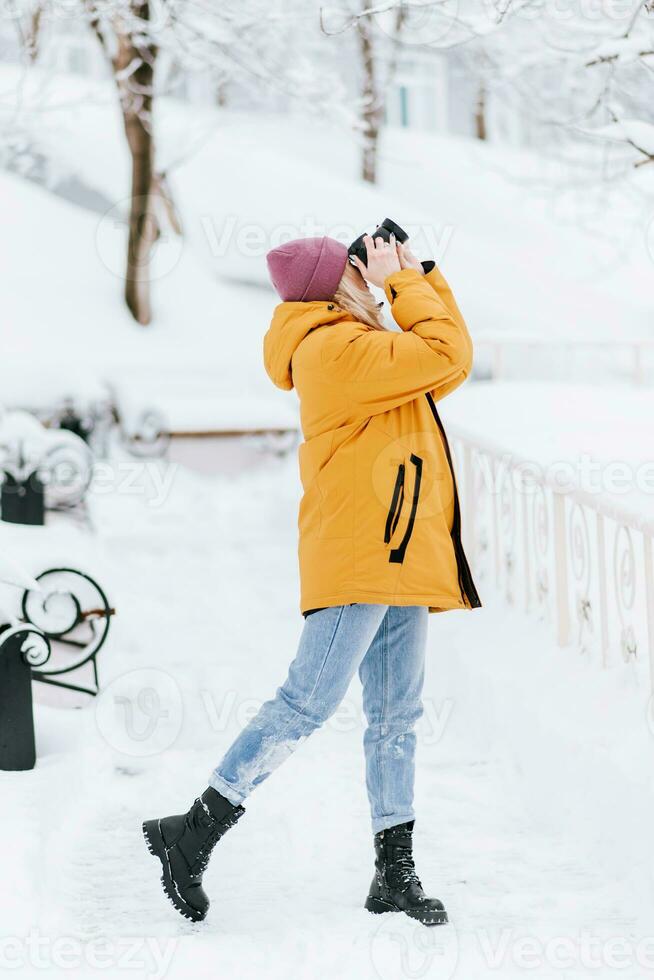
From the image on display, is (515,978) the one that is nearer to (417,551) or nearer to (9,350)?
(417,551)

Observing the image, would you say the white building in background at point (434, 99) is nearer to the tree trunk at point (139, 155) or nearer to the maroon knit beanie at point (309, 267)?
the tree trunk at point (139, 155)

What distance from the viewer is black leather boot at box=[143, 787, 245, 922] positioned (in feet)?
8.97

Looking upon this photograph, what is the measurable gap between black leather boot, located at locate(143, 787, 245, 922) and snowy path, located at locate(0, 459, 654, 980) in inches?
2.6

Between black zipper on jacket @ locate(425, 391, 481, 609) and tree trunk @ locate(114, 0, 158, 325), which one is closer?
black zipper on jacket @ locate(425, 391, 481, 609)

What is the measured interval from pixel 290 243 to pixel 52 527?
14.9 feet

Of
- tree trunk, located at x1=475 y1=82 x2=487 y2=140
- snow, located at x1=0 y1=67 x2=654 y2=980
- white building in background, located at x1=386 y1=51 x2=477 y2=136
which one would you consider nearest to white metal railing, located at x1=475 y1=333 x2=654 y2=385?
snow, located at x1=0 y1=67 x2=654 y2=980

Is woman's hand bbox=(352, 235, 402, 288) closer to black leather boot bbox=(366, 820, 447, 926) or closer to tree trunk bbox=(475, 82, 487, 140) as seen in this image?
black leather boot bbox=(366, 820, 447, 926)

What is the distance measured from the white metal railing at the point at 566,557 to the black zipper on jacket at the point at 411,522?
0.98m

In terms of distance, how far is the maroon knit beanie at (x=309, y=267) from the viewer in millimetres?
2717

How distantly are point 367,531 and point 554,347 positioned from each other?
35.4 ft

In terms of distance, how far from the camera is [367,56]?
18.4 meters

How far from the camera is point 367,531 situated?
266cm

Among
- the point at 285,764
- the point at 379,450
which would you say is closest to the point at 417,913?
the point at 379,450

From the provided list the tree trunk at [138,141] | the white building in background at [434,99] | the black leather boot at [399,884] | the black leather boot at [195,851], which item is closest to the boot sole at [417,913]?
the black leather boot at [399,884]
